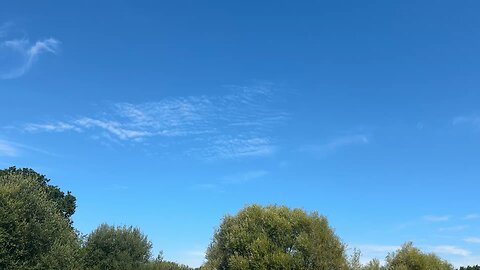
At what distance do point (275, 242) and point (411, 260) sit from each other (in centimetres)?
1646

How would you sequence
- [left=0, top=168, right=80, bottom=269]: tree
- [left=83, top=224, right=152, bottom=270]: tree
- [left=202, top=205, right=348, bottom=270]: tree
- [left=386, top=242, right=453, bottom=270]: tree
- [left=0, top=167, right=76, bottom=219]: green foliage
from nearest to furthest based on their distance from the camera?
[left=0, top=168, right=80, bottom=269]: tree < [left=202, top=205, right=348, bottom=270]: tree < [left=386, top=242, right=453, bottom=270]: tree < [left=83, top=224, right=152, bottom=270]: tree < [left=0, top=167, right=76, bottom=219]: green foliage

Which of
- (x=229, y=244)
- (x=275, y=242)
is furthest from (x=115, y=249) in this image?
(x=275, y=242)

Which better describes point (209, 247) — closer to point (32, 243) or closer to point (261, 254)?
point (261, 254)

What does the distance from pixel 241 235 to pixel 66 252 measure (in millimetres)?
15490

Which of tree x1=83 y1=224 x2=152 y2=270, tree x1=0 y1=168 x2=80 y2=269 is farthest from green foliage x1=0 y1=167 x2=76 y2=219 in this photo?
tree x1=0 y1=168 x2=80 y2=269

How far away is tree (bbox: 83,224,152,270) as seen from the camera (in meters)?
57.5

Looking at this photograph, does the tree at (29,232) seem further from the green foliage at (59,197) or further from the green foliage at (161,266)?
the green foliage at (59,197)

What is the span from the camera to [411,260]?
5300 cm

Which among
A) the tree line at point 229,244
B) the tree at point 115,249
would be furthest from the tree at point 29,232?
the tree at point 115,249

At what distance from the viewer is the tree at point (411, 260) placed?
52875 millimetres

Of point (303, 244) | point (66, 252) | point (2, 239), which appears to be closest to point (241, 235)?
point (303, 244)

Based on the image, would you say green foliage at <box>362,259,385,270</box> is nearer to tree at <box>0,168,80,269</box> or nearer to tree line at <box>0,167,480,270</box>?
tree line at <box>0,167,480,270</box>

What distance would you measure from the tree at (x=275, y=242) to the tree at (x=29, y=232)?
14125 millimetres

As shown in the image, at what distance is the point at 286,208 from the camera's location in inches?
1962
